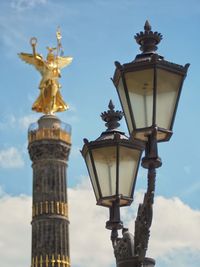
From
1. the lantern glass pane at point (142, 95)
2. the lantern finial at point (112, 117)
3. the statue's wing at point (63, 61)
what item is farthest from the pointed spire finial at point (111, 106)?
the statue's wing at point (63, 61)

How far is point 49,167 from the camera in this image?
3631 cm

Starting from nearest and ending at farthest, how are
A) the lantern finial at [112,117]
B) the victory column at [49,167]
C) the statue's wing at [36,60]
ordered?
the lantern finial at [112,117] → the victory column at [49,167] → the statue's wing at [36,60]

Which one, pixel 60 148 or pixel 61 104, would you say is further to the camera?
pixel 61 104

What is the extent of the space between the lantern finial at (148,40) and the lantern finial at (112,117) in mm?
1052

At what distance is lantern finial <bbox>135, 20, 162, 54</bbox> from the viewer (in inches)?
220

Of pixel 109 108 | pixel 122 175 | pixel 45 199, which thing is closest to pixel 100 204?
pixel 122 175

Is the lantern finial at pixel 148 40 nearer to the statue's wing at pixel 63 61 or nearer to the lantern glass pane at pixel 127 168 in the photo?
the lantern glass pane at pixel 127 168

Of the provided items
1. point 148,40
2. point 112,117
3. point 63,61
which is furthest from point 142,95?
point 63,61

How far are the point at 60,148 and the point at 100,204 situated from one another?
30.8 meters

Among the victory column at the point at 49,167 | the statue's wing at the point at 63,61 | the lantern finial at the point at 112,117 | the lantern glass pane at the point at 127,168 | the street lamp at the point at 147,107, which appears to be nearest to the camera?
the street lamp at the point at 147,107

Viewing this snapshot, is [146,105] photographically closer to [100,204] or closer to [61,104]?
[100,204]

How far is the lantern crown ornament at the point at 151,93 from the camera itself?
511cm

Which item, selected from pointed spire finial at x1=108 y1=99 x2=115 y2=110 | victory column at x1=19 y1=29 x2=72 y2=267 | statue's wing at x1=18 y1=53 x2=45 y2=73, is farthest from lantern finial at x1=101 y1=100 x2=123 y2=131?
statue's wing at x1=18 y1=53 x2=45 y2=73

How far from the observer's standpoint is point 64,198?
35.7 meters
